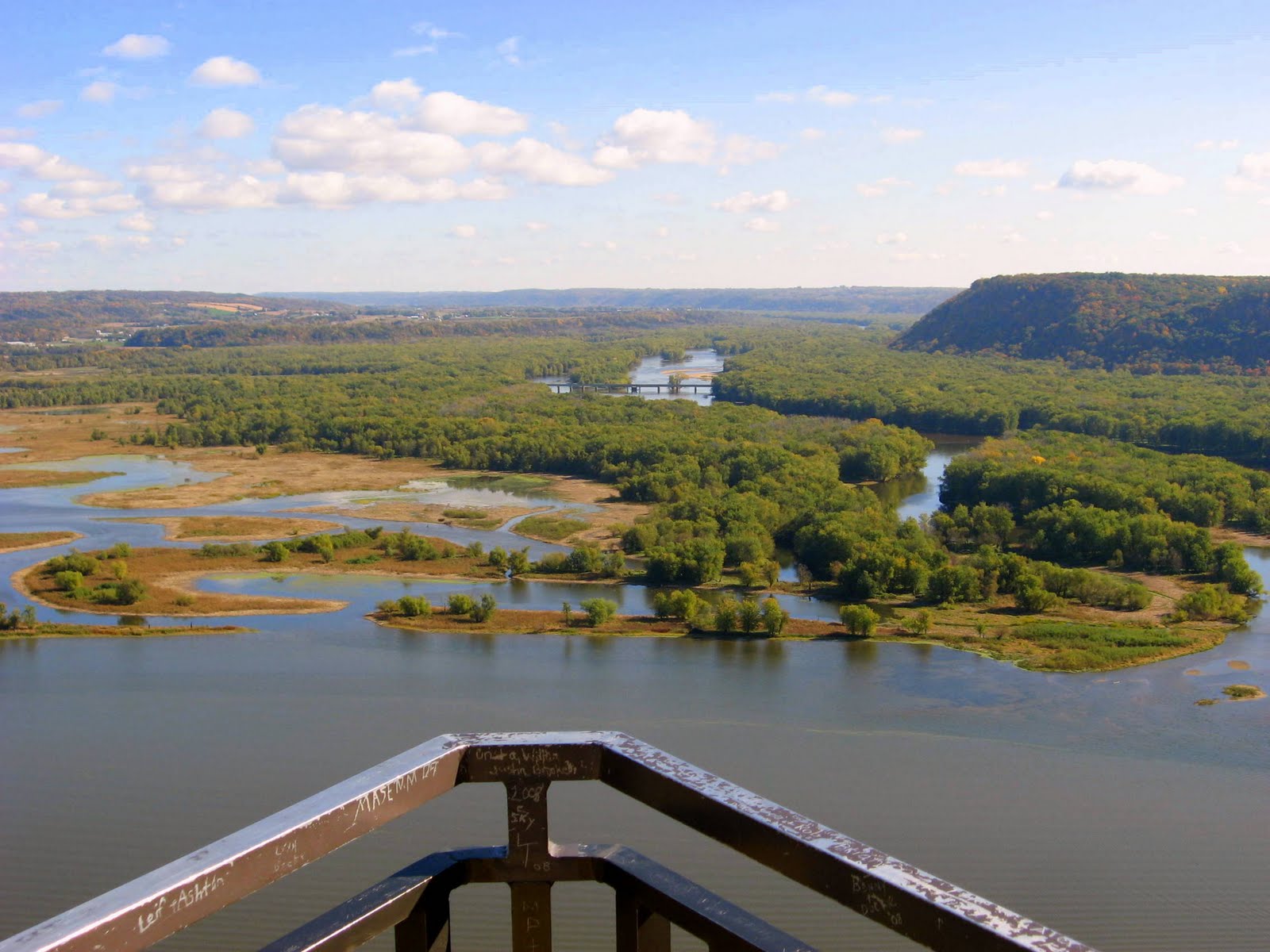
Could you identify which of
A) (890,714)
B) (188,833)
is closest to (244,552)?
(188,833)

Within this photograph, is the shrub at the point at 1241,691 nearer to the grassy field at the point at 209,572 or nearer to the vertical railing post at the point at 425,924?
the grassy field at the point at 209,572

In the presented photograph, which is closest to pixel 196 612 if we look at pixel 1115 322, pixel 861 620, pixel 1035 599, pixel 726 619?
pixel 726 619

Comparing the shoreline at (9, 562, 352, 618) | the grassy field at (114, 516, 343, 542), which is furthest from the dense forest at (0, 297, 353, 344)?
the shoreline at (9, 562, 352, 618)

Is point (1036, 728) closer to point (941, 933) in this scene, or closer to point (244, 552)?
point (941, 933)

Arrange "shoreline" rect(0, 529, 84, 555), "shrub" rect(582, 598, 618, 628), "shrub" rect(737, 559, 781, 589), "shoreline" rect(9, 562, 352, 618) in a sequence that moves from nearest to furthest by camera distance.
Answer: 1. "shrub" rect(582, 598, 618, 628)
2. "shoreline" rect(9, 562, 352, 618)
3. "shrub" rect(737, 559, 781, 589)
4. "shoreline" rect(0, 529, 84, 555)

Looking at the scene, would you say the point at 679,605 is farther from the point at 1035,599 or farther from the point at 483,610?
the point at 1035,599

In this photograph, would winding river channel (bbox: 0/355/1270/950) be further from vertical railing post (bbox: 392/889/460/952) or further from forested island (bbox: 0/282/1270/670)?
vertical railing post (bbox: 392/889/460/952)
